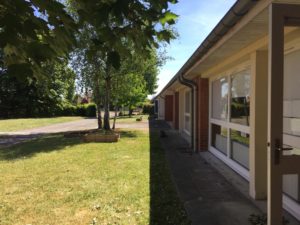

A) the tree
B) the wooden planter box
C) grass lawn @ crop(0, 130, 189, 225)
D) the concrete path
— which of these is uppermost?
the tree

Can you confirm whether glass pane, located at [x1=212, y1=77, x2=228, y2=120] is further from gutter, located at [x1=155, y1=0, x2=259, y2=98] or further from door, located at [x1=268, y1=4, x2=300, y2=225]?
door, located at [x1=268, y1=4, x2=300, y2=225]

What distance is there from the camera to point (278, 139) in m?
3.10

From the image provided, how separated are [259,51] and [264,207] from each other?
→ 8.02ft

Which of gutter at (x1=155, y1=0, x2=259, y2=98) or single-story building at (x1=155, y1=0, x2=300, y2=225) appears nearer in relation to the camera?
single-story building at (x1=155, y1=0, x2=300, y2=225)

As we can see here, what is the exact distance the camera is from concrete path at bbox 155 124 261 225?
490cm

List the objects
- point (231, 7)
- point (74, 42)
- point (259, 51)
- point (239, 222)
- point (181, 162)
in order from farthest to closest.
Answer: point (181, 162)
point (259, 51)
point (239, 222)
point (231, 7)
point (74, 42)

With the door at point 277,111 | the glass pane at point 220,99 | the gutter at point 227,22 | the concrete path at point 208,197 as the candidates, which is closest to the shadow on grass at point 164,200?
the concrete path at point 208,197

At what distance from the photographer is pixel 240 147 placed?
7750 millimetres

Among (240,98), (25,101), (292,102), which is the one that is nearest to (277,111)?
(292,102)

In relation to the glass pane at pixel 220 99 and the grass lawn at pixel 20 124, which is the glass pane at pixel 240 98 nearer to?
the glass pane at pixel 220 99

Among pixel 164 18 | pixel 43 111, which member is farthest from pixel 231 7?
pixel 43 111

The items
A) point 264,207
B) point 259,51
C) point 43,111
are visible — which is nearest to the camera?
point 264,207

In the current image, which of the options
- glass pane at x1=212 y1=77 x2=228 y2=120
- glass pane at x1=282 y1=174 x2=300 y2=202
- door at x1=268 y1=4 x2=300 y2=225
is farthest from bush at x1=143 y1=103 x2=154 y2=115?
door at x1=268 y1=4 x2=300 y2=225

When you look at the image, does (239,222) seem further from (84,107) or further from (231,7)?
(84,107)
